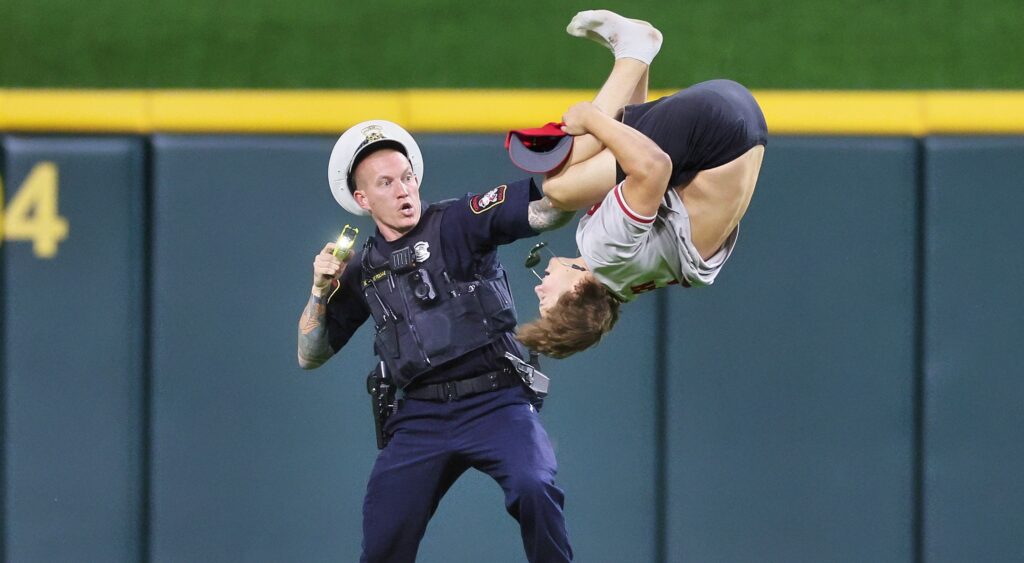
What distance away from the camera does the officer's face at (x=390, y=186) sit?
11.9 ft

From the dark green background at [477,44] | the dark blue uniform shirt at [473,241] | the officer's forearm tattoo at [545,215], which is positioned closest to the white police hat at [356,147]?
the dark blue uniform shirt at [473,241]

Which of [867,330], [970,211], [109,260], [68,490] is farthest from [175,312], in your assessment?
[970,211]

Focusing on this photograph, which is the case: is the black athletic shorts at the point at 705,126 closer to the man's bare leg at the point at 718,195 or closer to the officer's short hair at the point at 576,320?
the man's bare leg at the point at 718,195

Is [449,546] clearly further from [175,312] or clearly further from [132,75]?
[132,75]

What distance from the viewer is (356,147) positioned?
143 inches

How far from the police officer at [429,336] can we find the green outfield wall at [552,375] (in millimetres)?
797

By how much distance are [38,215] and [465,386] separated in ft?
5.69

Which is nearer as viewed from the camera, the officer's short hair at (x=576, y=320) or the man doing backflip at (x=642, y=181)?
the man doing backflip at (x=642, y=181)

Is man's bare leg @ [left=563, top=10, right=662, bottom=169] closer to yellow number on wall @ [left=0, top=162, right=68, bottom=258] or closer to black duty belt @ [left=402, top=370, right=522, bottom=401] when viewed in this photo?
black duty belt @ [left=402, top=370, right=522, bottom=401]

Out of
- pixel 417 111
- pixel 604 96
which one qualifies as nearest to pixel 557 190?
pixel 604 96

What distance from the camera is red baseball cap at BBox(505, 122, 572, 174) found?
309cm

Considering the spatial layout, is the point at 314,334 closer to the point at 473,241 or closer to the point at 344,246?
the point at 344,246

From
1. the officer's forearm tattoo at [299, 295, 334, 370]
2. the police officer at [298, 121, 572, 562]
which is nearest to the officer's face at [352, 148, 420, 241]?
the police officer at [298, 121, 572, 562]

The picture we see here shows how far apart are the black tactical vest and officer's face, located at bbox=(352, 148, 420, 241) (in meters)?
0.08
